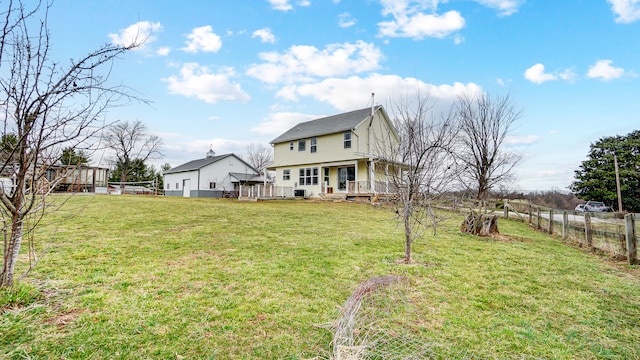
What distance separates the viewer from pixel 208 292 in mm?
3312

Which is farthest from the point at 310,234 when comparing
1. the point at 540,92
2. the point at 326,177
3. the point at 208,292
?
the point at 326,177

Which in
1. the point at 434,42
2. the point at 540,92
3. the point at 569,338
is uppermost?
the point at 434,42

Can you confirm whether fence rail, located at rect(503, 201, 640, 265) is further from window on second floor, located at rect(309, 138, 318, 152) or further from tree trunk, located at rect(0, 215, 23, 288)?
window on second floor, located at rect(309, 138, 318, 152)

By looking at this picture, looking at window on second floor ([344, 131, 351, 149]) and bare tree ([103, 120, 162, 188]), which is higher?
bare tree ([103, 120, 162, 188])

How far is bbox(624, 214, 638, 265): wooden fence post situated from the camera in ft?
17.6

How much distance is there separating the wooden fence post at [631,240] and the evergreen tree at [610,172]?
32.5 m

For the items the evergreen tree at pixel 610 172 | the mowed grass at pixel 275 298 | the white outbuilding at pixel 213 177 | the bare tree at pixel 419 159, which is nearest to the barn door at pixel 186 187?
the white outbuilding at pixel 213 177

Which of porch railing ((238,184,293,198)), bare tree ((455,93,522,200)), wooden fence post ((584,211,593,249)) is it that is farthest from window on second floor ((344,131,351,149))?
wooden fence post ((584,211,593,249))

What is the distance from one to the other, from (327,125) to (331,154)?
277cm

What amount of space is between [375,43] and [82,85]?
36.2ft

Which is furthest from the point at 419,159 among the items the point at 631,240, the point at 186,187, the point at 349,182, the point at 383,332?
the point at 186,187

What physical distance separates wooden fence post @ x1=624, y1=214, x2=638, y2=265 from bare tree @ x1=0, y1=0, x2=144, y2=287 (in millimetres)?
8750

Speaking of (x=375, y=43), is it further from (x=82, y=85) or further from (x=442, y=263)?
(x=82, y=85)

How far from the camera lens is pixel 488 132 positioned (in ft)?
38.5
